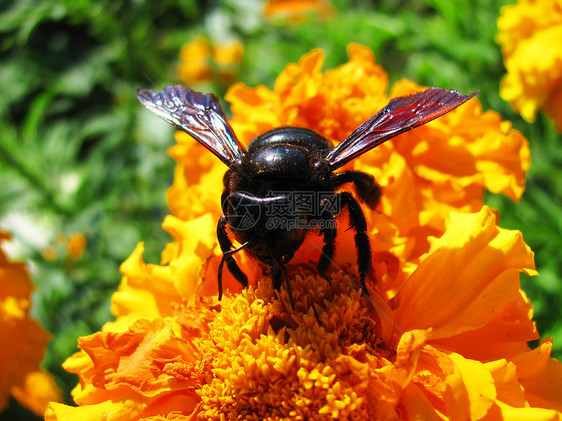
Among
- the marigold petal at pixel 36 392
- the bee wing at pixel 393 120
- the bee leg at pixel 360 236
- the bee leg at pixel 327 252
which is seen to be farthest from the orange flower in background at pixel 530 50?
the marigold petal at pixel 36 392

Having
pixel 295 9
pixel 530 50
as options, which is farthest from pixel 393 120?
pixel 295 9

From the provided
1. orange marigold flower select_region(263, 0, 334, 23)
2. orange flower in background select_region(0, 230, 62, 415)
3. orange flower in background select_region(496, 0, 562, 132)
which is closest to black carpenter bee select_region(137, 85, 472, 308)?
orange flower in background select_region(496, 0, 562, 132)

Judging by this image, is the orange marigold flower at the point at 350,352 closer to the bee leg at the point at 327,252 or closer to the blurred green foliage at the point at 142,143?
the bee leg at the point at 327,252

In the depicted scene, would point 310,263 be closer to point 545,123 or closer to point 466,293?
point 466,293

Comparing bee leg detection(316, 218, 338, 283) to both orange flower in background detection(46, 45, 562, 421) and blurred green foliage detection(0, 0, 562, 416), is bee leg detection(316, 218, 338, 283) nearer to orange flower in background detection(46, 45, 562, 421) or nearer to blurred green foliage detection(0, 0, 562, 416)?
orange flower in background detection(46, 45, 562, 421)

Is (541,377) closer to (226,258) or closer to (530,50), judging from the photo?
(226,258)

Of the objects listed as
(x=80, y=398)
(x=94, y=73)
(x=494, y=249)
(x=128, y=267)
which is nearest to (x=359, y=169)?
(x=494, y=249)
